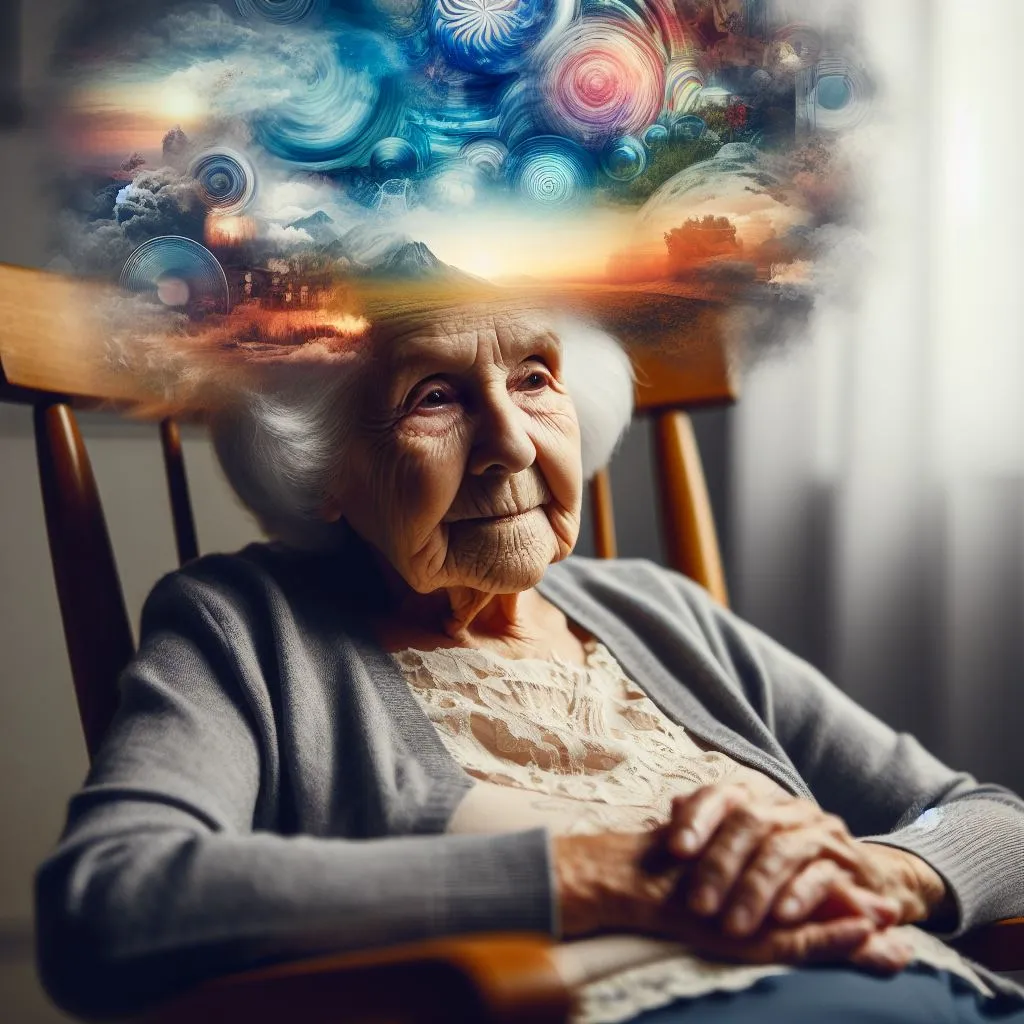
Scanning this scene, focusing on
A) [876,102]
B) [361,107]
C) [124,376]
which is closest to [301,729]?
[124,376]

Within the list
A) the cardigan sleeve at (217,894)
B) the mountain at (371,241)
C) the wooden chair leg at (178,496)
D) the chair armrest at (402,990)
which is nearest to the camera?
the chair armrest at (402,990)

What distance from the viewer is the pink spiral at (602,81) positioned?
75 centimetres

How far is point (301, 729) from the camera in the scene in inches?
33.0

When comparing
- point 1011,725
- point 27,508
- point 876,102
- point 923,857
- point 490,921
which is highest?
point 876,102

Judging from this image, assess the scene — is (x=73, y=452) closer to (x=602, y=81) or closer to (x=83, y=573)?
(x=83, y=573)

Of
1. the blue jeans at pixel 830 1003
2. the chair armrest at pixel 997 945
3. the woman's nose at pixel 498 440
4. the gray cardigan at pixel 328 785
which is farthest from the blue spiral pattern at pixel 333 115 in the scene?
the chair armrest at pixel 997 945

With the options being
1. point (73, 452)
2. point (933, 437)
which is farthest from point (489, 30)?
point (933, 437)

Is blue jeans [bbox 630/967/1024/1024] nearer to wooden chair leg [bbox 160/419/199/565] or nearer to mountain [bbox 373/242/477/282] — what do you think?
mountain [bbox 373/242/477/282]

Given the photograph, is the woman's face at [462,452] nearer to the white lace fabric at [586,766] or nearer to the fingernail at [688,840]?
the white lace fabric at [586,766]

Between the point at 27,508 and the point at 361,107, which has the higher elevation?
the point at 361,107

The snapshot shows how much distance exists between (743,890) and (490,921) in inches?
6.7

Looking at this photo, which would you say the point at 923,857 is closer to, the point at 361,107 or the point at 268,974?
the point at 268,974

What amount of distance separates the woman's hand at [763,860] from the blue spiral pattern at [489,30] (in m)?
0.51

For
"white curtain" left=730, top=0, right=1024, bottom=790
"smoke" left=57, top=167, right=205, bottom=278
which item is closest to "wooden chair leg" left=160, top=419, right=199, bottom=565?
"smoke" left=57, top=167, right=205, bottom=278
